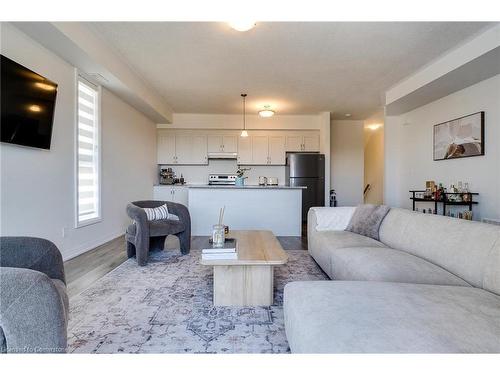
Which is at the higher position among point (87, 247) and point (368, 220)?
point (368, 220)

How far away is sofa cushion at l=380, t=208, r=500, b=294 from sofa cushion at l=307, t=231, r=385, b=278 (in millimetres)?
240

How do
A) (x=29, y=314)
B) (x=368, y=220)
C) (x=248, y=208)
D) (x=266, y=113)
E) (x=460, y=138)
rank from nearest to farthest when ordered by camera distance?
(x=29, y=314) < (x=368, y=220) < (x=460, y=138) < (x=248, y=208) < (x=266, y=113)

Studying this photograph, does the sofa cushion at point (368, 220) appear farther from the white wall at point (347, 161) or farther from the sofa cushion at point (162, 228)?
the white wall at point (347, 161)

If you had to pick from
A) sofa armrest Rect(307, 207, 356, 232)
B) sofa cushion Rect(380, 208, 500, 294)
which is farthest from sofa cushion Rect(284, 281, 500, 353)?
sofa armrest Rect(307, 207, 356, 232)

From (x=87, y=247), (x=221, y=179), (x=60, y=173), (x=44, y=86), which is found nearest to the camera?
(x=44, y=86)

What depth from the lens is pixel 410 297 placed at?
1.28m

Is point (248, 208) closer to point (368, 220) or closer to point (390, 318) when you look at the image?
point (368, 220)

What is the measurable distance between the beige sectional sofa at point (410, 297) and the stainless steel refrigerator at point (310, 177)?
147 inches

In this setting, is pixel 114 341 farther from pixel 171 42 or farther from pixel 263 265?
pixel 171 42

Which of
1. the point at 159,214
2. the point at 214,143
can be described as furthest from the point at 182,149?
the point at 159,214

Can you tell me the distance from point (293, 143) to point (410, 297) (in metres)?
5.83

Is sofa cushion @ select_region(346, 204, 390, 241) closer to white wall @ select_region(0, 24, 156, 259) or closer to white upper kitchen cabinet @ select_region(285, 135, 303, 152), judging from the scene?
white wall @ select_region(0, 24, 156, 259)

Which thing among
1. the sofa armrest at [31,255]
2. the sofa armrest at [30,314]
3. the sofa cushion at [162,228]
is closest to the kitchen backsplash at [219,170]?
the sofa cushion at [162,228]
